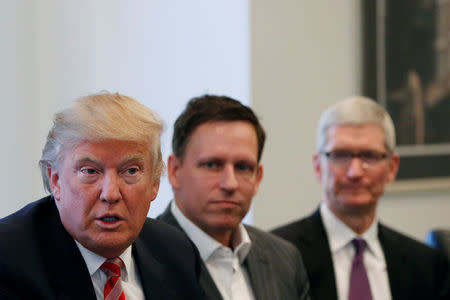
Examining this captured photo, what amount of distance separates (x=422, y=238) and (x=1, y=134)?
3.45 meters

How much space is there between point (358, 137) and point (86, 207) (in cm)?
214

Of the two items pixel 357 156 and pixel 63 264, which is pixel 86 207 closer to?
pixel 63 264

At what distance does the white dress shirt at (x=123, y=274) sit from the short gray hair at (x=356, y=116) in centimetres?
189

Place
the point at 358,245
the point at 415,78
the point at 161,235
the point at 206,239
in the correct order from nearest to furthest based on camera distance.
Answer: the point at 161,235 < the point at 206,239 < the point at 358,245 < the point at 415,78

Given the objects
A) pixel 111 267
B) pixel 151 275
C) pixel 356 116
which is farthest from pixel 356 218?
pixel 111 267

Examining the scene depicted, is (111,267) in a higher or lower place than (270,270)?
higher

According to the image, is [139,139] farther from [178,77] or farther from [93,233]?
[178,77]

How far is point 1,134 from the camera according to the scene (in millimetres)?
4055

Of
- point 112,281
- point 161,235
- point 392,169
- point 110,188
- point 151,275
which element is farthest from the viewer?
point 392,169

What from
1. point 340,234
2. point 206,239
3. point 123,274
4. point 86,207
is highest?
point 86,207

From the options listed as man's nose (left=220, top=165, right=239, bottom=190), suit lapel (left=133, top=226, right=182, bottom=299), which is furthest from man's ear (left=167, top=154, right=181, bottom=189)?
suit lapel (left=133, top=226, right=182, bottom=299)

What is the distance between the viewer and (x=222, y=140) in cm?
299

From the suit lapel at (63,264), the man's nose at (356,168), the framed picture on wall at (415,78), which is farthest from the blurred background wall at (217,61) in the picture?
the suit lapel at (63,264)

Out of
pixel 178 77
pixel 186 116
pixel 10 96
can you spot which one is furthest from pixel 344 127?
pixel 10 96
